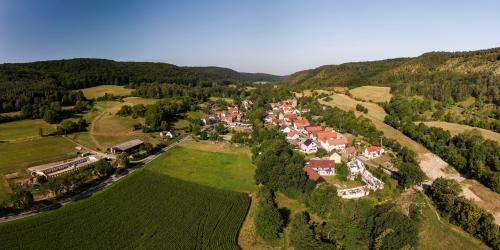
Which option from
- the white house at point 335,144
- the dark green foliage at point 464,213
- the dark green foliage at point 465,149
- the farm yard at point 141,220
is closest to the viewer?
the farm yard at point 141,220

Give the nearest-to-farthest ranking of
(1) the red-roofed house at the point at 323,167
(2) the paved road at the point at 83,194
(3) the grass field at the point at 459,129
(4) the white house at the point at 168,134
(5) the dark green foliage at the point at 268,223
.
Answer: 1. (5) the dark green foliage at the point at 268,223
2. (2) the paved road at the point at 83,194
3. (1) the red-roofed house at the point at 323,167
4. (3) the grass field at the point at 459,129
5. (4) the white house at the point at 168,134

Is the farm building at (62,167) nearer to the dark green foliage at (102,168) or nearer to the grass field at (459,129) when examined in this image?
the dark green foliage at (102,168)

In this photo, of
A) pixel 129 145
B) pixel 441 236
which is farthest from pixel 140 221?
pixel 441 236

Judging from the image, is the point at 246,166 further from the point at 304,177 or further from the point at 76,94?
the point at 76,94

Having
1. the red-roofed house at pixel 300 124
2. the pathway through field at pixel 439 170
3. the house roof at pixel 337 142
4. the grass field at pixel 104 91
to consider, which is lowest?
the pathway through field at pixel 439 170

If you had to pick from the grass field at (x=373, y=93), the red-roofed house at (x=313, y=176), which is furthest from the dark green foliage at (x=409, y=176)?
the grass field at (x=373, y=93)

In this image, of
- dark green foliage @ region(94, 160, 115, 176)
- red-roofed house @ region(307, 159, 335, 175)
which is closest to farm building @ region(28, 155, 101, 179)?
dark green foliage @ region(94, 160, 115, 176)

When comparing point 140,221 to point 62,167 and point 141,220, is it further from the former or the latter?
point 62,167
